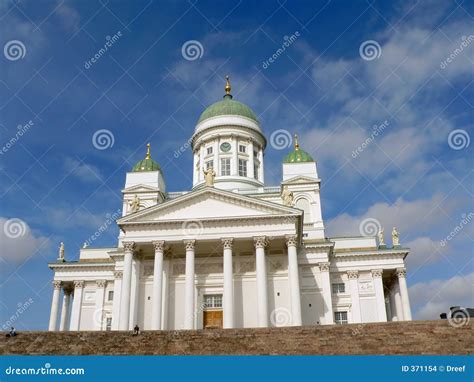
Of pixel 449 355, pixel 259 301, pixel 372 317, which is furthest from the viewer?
pixel 372 317

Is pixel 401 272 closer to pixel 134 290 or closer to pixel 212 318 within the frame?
pixel 212 318

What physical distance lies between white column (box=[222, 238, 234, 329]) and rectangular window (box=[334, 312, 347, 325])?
40.6 feet

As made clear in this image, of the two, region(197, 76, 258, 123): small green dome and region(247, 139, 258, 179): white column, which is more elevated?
region(197, 76, 258, 123): small green dome

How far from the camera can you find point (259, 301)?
3064 centimetres

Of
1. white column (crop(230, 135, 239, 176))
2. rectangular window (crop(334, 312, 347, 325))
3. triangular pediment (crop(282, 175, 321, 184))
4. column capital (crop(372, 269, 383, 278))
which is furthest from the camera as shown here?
white column (crop(230, 135, 239, 176))

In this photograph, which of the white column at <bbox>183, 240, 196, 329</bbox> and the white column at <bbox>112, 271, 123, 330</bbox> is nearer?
the white column at <bbox>183, 240, 196, 329</bbox>

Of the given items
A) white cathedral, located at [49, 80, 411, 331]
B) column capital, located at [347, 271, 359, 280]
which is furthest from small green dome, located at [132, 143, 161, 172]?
column capital, located at [347, 271, 359, 280]

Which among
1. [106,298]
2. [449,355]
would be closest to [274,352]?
[449,355]

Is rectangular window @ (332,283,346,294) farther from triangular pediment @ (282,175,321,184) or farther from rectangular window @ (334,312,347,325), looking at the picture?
triangular pediment @ (282,175,321,184)

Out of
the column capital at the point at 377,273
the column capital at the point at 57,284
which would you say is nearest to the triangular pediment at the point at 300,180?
the column capital at the point at 377,273

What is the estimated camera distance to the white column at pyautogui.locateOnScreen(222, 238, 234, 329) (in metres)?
30.5

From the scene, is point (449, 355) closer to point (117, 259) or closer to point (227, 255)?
point (227, 255)

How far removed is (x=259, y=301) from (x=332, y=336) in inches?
368

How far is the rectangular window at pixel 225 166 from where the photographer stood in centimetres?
4859
